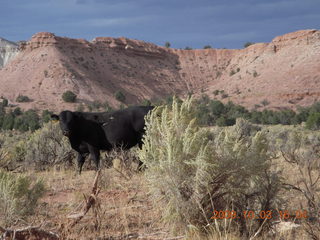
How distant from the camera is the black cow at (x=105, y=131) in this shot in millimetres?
8492

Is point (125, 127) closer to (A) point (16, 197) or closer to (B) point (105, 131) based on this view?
(B) point (105, 131)

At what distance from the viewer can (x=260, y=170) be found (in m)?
3.67

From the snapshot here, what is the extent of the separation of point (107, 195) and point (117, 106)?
5778cm

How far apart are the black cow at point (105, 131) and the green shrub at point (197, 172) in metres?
4.74

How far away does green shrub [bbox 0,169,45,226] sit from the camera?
12.5 feet

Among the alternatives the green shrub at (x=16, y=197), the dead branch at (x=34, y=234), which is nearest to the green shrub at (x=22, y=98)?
the green shrub at (x=16, y=197)

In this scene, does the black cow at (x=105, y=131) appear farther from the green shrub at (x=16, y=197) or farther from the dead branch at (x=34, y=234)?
the dead branch at (x=34, y=234)

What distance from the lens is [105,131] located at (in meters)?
8.60

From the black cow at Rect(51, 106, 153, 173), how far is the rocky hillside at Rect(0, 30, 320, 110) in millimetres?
45876

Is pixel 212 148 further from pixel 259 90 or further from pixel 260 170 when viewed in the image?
pixel 259 90

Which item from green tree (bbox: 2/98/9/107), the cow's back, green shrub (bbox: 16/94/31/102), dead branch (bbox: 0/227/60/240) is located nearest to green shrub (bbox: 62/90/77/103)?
green shrub (bbox: 16/94/31/102)

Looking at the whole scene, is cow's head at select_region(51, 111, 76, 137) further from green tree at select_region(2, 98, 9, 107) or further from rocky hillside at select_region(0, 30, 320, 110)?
green tree at select_region(2, 98, 9, 107)

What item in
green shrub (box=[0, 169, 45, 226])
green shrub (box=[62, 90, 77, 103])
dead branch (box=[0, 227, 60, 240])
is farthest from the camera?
green shrub (box=[62, 90, 77, 103])

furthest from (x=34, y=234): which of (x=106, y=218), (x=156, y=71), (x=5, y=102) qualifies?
(x=156, y=71)
